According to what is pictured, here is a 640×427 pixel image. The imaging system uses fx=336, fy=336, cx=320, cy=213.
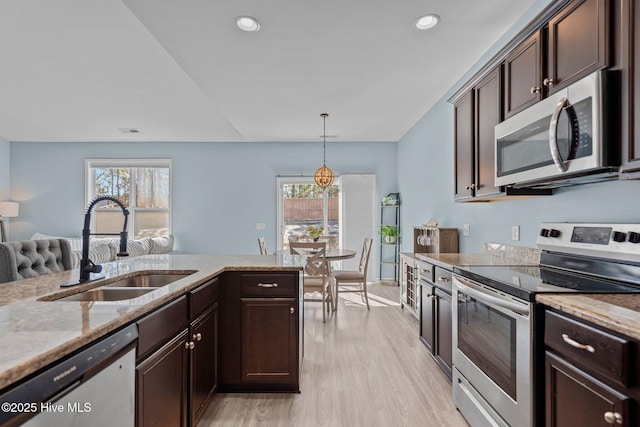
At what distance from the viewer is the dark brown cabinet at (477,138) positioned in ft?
7.45

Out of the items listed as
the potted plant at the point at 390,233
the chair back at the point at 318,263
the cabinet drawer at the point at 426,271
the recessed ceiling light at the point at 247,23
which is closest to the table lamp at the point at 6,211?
the chair back at the point at 318,263

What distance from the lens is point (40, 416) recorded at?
0.78 meters

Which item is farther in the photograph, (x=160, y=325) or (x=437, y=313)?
(x=437, y=313)

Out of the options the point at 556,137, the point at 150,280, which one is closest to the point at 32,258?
the point at 150,280

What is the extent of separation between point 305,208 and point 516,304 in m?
5.12

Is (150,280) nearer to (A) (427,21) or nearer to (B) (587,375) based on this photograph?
(B) (587,375)

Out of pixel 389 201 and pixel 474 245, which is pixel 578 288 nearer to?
pixel 474 245

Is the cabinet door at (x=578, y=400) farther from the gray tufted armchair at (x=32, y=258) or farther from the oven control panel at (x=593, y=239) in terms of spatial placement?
the gray tufted armchair at (x=32, y=258)

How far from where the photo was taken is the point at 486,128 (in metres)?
2.37

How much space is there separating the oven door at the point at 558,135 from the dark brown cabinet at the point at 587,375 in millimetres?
684

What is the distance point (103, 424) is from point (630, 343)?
5.05ft

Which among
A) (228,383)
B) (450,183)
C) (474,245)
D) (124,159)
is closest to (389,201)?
(450,183)

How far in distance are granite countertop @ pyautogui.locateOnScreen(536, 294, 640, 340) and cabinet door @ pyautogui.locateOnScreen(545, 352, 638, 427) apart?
7.5 inches

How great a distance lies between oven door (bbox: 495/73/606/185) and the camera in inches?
54.1
